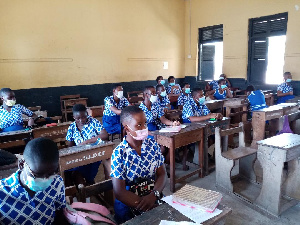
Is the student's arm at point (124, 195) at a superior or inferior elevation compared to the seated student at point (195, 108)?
inferior

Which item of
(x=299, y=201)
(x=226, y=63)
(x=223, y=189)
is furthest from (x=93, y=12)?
(x=299, y=201)

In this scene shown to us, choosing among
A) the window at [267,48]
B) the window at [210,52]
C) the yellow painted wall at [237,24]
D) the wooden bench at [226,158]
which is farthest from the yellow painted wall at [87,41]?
the wooden bench at [226,158]

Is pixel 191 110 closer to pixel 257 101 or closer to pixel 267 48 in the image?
pixel 257 101

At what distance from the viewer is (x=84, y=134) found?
2725mm

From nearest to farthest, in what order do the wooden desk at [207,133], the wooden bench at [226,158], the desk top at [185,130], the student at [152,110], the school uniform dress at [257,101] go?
the wooden bench at [226,158], the desk top at [185,130], the wooden desk at [207,133], the student at [152,110], the school uniform dress at [257,101]

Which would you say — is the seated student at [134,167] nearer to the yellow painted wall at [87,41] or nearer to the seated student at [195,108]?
the seated student at [195,108]

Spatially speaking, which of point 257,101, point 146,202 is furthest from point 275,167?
point 257,101

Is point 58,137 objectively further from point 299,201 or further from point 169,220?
point 299,201

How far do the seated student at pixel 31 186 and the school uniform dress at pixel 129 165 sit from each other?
1.58ft

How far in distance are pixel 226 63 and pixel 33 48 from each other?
5.94 metres

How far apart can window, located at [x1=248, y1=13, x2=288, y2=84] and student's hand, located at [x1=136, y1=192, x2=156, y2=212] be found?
270 inches

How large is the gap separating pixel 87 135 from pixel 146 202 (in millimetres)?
1363

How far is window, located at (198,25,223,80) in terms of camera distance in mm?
8586

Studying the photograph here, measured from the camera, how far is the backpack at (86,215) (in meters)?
1.17
